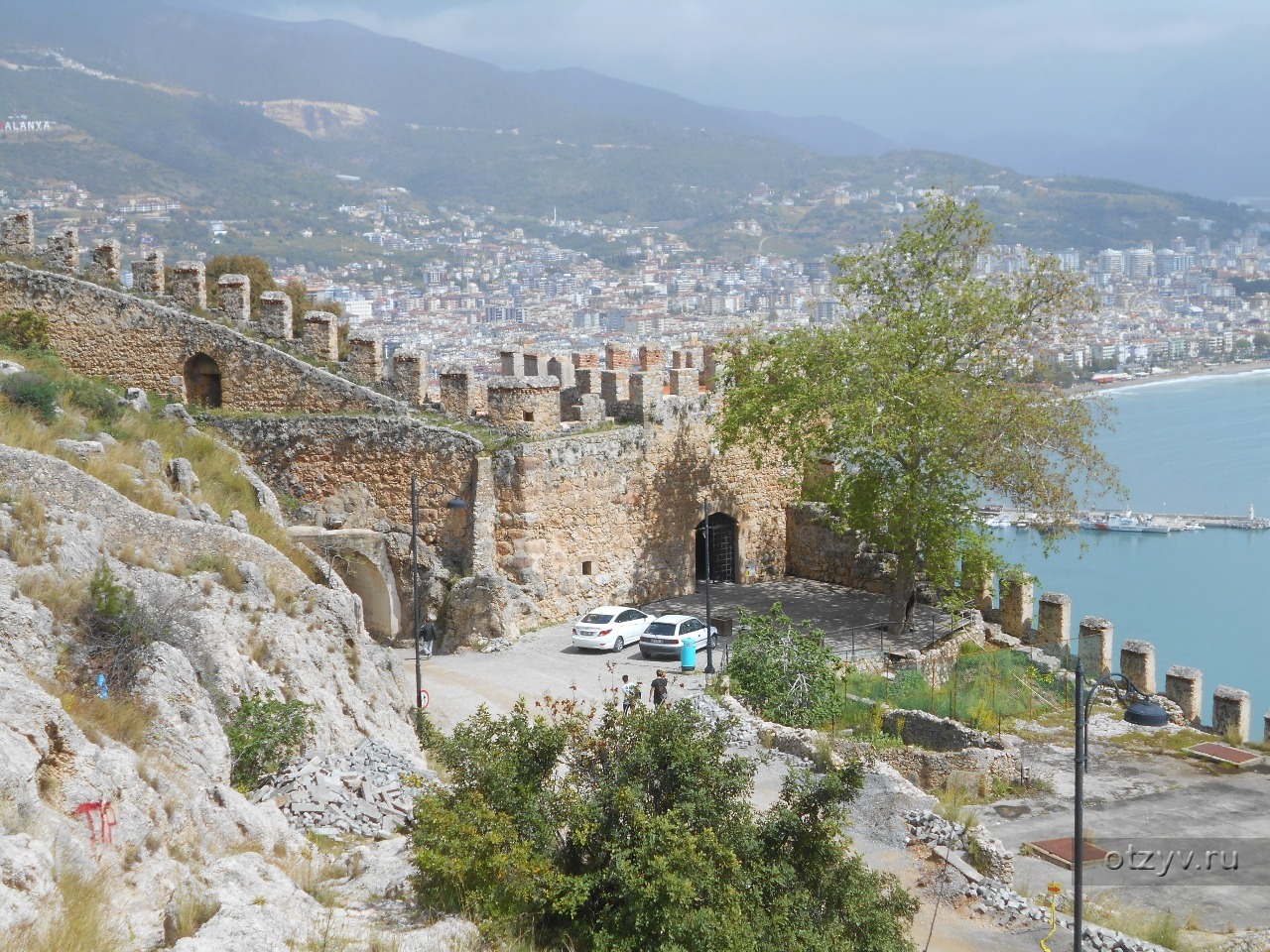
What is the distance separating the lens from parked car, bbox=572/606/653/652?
21.5 m

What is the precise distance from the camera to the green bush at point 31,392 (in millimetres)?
17031

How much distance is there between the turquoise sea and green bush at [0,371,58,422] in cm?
1846

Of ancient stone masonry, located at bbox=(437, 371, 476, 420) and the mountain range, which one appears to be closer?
ancient stone masonry, located at bbox=(437, 371, 476, 420)

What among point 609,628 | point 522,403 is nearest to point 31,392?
point 522,403

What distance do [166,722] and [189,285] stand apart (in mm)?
13450

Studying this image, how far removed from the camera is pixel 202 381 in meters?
23.2

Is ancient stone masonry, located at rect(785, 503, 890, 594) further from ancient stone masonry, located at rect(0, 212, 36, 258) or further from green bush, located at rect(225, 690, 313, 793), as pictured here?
ancient stone masonry, located at rect(0, 212, 36, 258)

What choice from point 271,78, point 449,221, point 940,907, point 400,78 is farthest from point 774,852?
point 400,78

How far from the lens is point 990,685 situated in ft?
70.9

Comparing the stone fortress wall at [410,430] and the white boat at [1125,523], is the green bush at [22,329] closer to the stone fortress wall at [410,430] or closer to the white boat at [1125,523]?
the stone fortress wall at [410,430]

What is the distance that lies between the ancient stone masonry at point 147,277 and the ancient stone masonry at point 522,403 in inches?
Result: 250

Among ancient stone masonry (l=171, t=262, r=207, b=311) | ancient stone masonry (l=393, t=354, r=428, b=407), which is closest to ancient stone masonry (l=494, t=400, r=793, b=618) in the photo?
ancient stone masonry (l=393, t=354, r=428, b=407)

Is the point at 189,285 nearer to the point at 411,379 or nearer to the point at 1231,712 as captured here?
the point at 411,379

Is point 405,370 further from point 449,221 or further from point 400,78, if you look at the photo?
point 400,78
